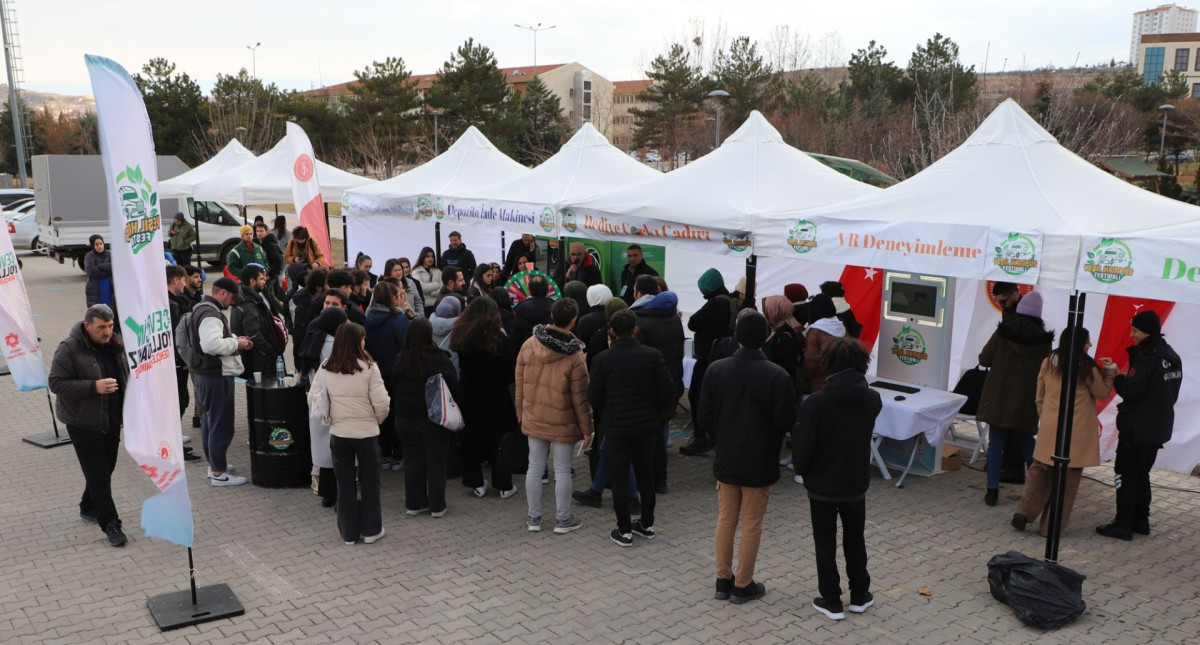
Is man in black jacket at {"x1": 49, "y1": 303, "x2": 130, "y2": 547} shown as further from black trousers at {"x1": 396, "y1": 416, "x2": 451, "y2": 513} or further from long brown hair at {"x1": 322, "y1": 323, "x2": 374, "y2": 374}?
black trousers at {"x1": 396, "y1": 416, "x2": 451, "y2": 513}

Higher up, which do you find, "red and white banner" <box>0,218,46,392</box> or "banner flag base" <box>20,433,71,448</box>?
"red and white banner" <box>0,218,46,392</box>

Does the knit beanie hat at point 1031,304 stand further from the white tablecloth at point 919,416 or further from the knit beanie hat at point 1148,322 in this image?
the white tablecloth at point 919,416

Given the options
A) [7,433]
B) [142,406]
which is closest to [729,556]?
[142,406]

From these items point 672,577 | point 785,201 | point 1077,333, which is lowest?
point 672,577

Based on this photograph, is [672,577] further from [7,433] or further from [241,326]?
[7,433]

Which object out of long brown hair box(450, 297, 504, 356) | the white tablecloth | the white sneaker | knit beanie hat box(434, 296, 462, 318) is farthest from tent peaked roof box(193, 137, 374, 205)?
the white tablecloth

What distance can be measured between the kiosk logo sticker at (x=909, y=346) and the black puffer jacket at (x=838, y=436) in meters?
3.75

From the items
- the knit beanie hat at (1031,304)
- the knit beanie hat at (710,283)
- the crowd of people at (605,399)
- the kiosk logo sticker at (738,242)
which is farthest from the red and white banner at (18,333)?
the knit beanie hat at (1031,304)

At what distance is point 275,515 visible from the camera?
680cm

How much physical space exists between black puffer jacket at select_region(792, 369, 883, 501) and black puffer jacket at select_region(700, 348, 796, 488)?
15cm

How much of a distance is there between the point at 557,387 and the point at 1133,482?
4.08m

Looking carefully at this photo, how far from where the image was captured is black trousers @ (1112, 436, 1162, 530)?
243 inches

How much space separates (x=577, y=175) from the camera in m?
11.4

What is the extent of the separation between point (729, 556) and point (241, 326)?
459 cm
